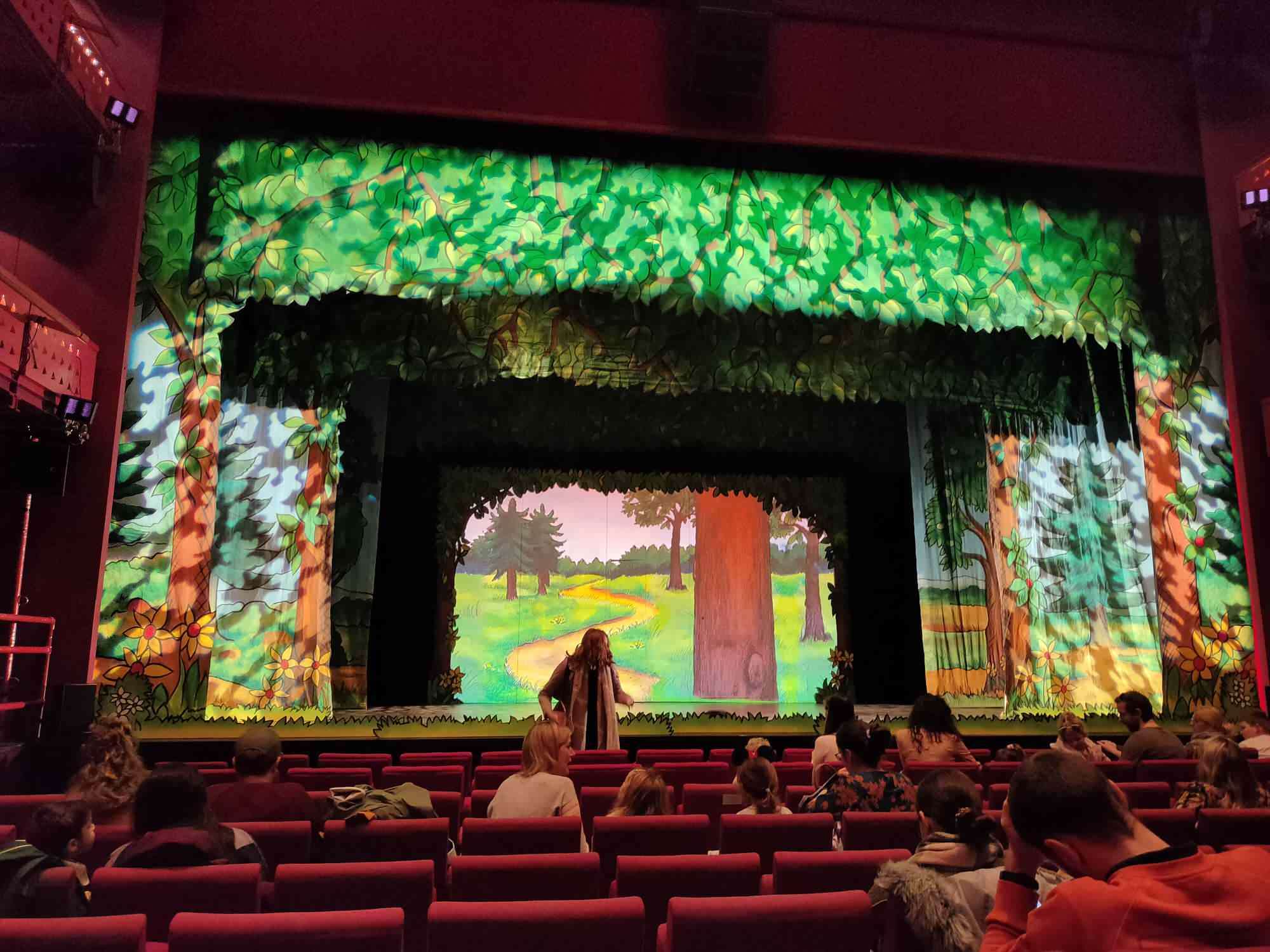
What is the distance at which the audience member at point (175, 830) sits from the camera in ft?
7.87

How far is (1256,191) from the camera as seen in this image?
8.89m

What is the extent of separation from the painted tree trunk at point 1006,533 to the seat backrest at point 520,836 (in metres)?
10.3

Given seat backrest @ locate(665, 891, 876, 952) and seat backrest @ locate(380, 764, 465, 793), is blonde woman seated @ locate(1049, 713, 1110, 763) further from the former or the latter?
seat backrest @ locate(665, 891, 876, 952)

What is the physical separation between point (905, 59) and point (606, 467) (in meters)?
6.85

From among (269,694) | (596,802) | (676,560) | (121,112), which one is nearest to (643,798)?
(596,802)

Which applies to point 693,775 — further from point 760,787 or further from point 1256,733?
point 1256,733

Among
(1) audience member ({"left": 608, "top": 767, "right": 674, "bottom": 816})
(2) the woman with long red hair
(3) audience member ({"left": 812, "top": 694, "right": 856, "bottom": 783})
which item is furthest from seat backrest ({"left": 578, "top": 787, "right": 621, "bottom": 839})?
(2) the woman with long red hair

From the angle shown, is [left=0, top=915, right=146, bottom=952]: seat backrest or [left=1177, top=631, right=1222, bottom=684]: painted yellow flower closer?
[left=0, top=915, right=146, bottom=952]: seat backrest

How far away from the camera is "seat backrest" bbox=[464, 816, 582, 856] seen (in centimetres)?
319

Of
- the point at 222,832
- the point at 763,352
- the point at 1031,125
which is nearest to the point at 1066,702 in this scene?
the point at 763,352

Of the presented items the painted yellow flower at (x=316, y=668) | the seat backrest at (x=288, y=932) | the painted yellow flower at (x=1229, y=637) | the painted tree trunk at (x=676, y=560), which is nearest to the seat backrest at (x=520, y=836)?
the seat backrest at (x=288, y=932)

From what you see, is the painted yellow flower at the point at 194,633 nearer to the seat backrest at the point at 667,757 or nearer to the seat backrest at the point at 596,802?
the seat backrest at the point at 667,757

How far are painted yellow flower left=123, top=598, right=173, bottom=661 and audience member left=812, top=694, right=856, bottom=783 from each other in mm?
6310

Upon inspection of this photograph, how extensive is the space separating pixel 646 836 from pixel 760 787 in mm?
703
